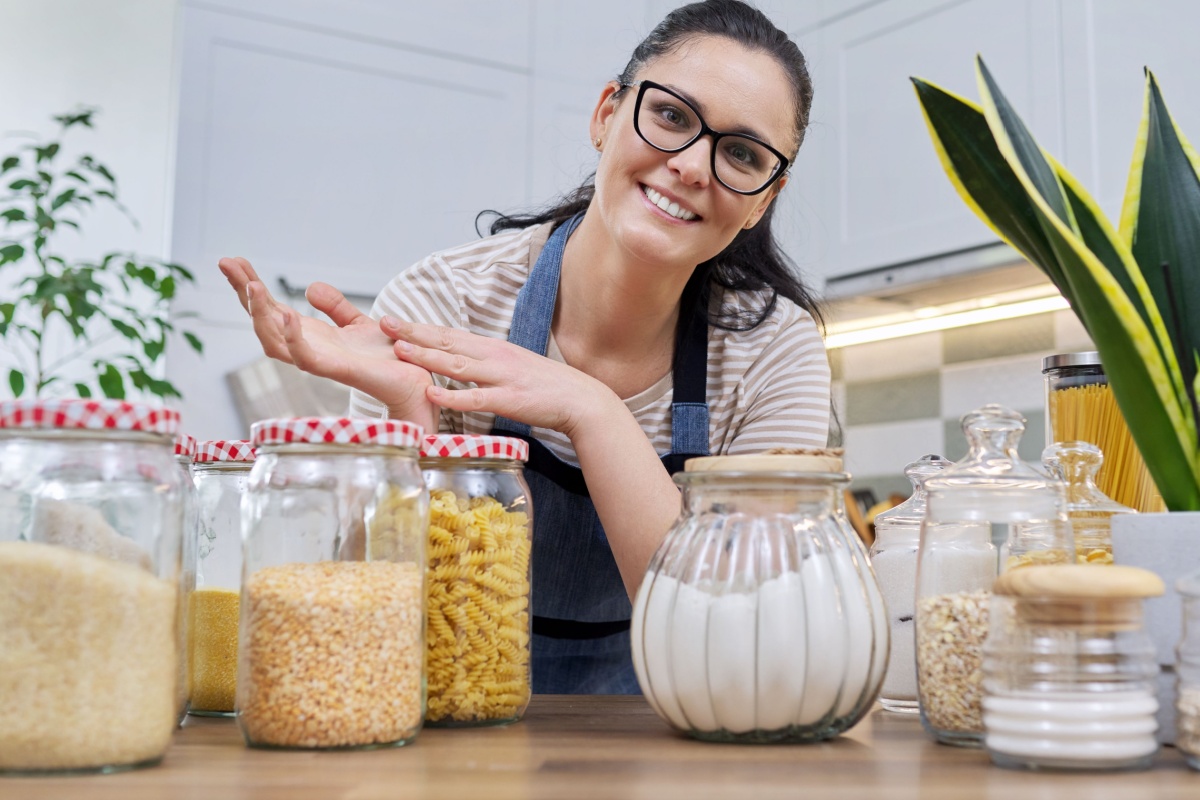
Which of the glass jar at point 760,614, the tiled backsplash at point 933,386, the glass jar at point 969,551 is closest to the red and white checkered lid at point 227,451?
the glass jar at point 760,614

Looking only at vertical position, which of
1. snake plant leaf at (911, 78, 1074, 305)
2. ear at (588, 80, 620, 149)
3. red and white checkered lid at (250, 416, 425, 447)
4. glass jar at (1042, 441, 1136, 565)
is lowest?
glass jar at (1042, 441, 1136, 565)

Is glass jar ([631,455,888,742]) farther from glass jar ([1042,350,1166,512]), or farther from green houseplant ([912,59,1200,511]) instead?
glass jar ([1042,350,1166,512])

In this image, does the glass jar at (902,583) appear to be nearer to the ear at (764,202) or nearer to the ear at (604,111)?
the ear at (764,202)

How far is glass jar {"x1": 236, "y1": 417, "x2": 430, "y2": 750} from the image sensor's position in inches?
23.1

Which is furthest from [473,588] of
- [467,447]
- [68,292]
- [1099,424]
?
[68,292]

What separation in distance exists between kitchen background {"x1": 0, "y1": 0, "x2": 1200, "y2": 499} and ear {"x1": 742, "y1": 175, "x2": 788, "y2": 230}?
48.4 inches

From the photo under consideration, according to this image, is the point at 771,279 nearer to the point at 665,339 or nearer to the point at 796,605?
the point at 665,339

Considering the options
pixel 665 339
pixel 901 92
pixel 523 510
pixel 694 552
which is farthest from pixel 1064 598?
pixel 901 92

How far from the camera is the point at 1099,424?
933 mm

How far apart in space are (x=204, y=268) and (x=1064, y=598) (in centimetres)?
249

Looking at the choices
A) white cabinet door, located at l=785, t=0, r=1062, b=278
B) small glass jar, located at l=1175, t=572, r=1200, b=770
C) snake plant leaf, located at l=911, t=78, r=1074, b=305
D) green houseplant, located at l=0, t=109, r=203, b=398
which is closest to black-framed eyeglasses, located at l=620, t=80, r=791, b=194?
snake plant leaf, located at l=911, t=78, r=1074, b=305

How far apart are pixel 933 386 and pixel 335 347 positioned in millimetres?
2302

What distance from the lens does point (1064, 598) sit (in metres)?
0.55

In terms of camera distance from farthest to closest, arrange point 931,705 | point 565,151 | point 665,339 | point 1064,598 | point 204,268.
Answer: point 565,151 → point 204,268 → point 665,339 → point 931,705 → point 1064,598
